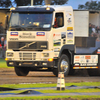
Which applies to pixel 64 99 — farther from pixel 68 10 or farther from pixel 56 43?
pixel 68 10

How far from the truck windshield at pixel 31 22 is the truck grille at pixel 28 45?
0.60m

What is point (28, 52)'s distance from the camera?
49.9 feet

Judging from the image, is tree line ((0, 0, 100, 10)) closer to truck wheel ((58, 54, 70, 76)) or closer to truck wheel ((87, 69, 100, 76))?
truck wheel ((87, 69, 100, 76))

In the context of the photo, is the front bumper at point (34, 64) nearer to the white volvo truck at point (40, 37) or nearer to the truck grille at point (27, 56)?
the white volvo truck at point (40, 37)

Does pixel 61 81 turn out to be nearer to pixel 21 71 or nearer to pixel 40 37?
pixel 40 37

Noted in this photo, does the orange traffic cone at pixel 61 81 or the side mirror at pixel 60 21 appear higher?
the side mirror at pixel 60 21

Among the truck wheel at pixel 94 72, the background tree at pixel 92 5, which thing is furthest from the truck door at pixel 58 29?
the background tree at pixel 92 5

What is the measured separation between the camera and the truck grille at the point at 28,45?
49.3ft

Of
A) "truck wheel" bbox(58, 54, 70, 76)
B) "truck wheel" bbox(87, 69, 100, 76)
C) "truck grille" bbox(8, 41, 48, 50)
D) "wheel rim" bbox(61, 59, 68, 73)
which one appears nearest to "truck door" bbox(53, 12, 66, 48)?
"truck grille" bbox(8, 41, 48, 50)

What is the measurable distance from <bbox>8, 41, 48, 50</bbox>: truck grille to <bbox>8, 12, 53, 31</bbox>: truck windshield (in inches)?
23.5

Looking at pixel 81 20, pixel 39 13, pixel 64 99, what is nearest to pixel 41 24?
pixel 39 13

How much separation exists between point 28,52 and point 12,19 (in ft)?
5.28

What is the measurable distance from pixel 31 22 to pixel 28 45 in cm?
100

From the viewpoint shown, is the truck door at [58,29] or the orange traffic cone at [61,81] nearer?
the orange traffic cone at [61,81]
